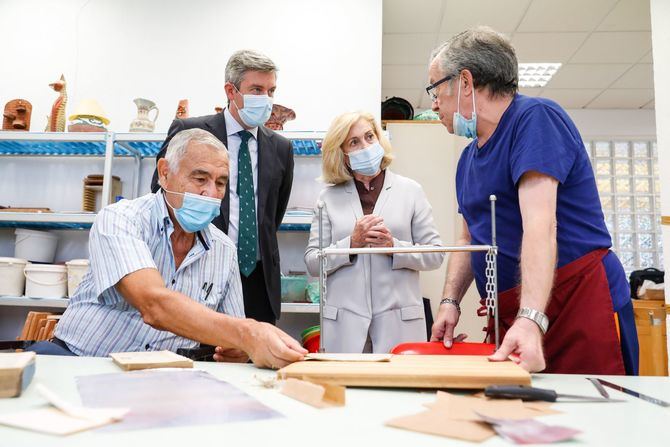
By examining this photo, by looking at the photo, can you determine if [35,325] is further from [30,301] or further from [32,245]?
[32,245]

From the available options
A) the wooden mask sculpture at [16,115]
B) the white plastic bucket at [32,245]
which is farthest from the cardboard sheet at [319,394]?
the wooden mask sculpture at [16,115]

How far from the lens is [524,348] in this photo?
36.7 inches

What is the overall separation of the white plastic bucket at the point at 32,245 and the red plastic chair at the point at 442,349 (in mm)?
2790

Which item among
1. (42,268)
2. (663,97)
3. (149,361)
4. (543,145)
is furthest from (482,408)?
(663,97)

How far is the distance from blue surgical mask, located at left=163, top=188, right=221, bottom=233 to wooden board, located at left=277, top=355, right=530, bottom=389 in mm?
706

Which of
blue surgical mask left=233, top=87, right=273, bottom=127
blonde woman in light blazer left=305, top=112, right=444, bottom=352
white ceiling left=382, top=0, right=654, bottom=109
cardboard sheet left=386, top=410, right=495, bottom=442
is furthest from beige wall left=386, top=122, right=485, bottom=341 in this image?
cardboard sheet left=386, top=410, right=495, bottom=442

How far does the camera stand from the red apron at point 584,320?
112cm

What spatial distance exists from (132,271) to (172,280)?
0.23 m

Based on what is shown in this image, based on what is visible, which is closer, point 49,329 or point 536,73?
point 49,329

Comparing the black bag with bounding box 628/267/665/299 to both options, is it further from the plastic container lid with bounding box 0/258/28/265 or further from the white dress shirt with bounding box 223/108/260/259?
the plastic container lid with bounding box 0/258/28/265

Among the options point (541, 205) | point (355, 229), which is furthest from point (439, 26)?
point (541, 205)

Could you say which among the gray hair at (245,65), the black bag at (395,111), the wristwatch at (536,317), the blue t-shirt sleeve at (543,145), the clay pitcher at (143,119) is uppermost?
the black bag at (395,111)

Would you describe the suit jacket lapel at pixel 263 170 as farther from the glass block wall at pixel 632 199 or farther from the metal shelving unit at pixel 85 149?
the glass block wall at pixel 632 199

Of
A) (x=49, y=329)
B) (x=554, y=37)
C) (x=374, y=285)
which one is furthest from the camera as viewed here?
(x=554, y=37)
